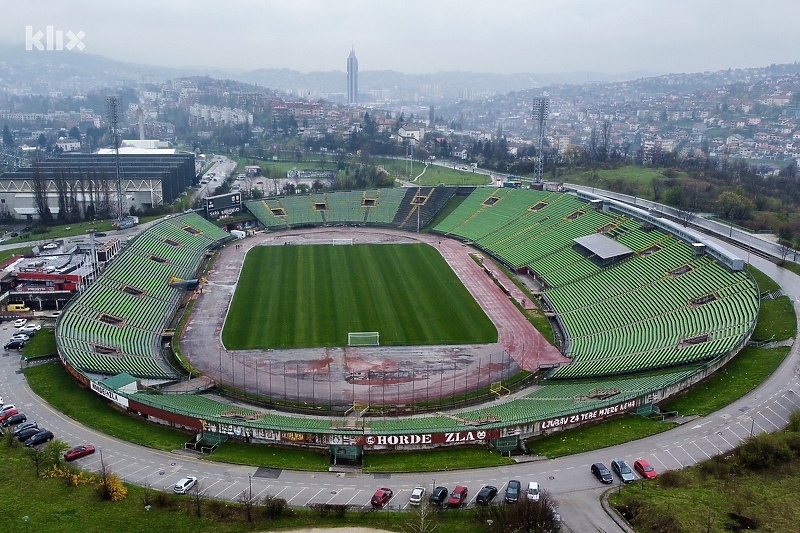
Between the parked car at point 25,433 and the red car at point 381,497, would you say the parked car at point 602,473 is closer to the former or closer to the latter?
the red car at point 381,497

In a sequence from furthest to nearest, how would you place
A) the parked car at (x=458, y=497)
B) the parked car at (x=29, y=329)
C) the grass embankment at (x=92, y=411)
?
1. the parked car at (x=29, y=329)
2. the grass embankment at (x=92, y=411)
3. the parked car at (x=458, y=497)

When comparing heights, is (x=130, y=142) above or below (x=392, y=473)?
above

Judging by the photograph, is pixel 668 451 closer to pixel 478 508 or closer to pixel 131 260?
→ pixel 478 508

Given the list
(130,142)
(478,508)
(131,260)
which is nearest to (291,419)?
(478,508)

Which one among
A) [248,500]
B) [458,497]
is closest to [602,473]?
[458,497]

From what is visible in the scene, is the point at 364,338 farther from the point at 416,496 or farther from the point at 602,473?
the point at 602,473

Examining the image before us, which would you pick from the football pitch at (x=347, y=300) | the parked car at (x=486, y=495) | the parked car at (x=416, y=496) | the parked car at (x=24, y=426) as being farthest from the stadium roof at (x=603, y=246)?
the parked car at (x=24, y=426)

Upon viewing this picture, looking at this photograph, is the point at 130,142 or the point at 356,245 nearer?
the point at 356,245
